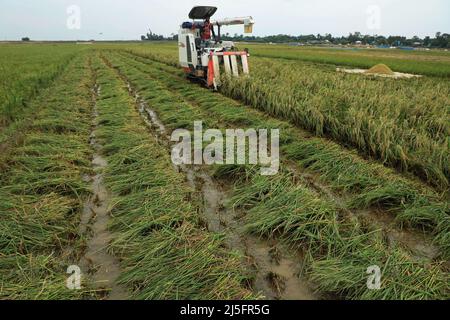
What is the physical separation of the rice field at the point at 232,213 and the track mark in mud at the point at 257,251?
0.01 m

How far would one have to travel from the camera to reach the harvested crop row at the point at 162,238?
6.72 ft

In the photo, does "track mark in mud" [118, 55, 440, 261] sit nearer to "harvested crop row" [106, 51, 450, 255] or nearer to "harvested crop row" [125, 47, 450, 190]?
"harvested crop row" [106, 51, 450, 255]

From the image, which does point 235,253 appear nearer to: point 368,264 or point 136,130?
point 368,264

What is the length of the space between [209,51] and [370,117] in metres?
5.39

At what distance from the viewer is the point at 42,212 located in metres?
2.86

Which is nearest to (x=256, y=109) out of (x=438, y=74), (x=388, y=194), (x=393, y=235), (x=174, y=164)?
(x=174, y=164)

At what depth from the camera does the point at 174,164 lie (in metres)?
4.14

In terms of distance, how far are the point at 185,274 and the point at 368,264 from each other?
1235 millimetres

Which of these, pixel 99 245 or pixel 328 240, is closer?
pixel 328 240

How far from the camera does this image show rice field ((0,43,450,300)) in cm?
210

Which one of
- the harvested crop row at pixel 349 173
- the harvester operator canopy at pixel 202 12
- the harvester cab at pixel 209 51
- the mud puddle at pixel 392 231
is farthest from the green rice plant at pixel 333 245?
the harvester operator canopy at pixel 202 12

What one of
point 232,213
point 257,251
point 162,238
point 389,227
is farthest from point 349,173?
point 162,238

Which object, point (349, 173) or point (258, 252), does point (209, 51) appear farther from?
point (258, 252)

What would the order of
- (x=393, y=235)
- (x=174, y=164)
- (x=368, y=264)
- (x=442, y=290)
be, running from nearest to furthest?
(x=442, y=290)
(x=368, y=264)
(x=393, y=235)
(x=174, y=164)
